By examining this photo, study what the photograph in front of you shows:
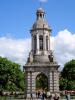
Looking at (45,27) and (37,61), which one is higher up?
(45,27)

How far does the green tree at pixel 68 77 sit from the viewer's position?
88.9 meters

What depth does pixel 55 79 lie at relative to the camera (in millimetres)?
63438

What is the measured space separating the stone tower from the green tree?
2439 cm

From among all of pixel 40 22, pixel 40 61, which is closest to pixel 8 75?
pixel 40 22

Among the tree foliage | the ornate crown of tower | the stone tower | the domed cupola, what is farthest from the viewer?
the tree foliage

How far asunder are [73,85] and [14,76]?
43.2 feet

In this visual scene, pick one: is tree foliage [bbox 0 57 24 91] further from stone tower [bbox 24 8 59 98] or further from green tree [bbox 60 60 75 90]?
stone tower [bbox 24 8 59 98]

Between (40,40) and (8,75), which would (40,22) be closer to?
(40,40)

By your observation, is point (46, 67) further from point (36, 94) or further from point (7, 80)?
point (7, 80)

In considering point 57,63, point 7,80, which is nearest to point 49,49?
point 57,63

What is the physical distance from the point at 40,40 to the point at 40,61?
4300 mm

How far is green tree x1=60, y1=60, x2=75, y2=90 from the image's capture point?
88875 millimetres

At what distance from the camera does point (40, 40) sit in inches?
2616

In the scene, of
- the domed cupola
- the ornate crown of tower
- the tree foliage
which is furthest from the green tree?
the domed cupola
